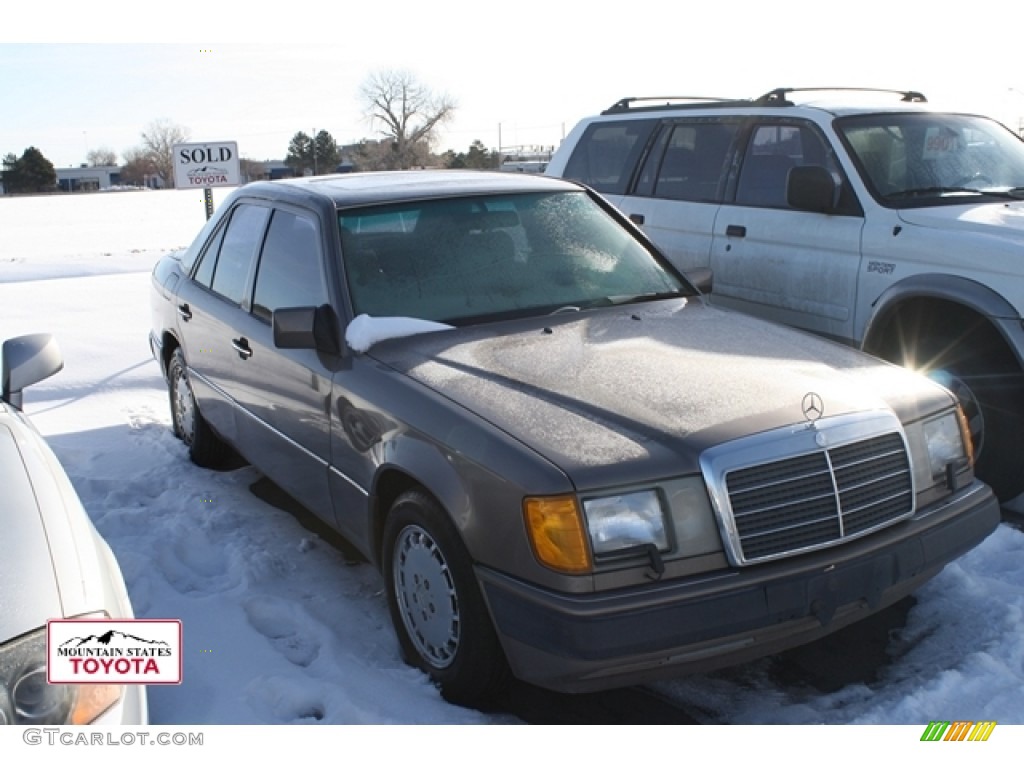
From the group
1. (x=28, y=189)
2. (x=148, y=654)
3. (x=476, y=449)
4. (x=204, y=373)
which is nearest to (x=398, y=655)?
(x=476, y=449)

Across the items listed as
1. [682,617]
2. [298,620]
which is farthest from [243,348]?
[682,617]

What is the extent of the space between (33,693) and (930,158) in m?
5.39

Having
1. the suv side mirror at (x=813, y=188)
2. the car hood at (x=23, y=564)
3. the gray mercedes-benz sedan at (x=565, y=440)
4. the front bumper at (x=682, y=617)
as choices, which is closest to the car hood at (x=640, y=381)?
the gray mercedes-benz sedan at (x=565, y=440)

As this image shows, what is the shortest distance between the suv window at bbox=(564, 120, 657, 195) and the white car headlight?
15.6 feet

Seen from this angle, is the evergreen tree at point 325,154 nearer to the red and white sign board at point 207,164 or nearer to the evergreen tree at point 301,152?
the evergreen tree at point 301,152

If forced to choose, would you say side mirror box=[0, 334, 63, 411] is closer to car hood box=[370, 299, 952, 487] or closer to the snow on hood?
the snow on hood

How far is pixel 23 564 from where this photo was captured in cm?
242

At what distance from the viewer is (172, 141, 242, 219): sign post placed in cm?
1083

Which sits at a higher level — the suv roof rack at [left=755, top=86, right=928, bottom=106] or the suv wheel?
the suv roof rack at [left=755, top=86, right=928, bottom=106]

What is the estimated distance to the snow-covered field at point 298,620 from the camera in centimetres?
331

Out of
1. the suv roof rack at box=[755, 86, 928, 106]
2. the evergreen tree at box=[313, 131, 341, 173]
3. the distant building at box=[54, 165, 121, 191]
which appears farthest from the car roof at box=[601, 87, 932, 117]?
the distant building at box=[54, 165, 121, 191]

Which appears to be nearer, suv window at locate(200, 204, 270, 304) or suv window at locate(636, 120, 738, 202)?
suv window at locate(200, 204, 270, 304)

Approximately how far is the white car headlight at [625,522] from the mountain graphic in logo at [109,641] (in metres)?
1.20

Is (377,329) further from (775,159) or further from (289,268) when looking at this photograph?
(775,159)
